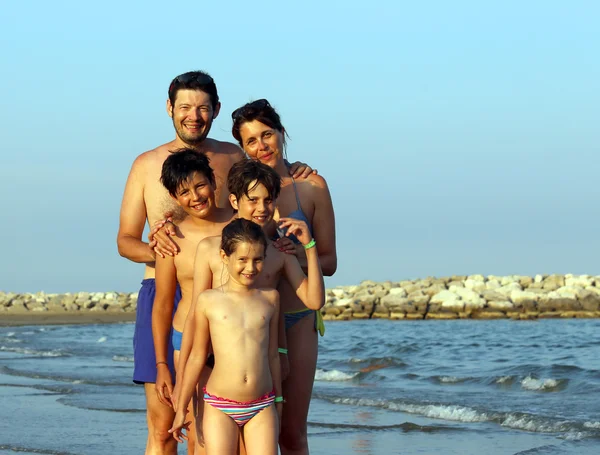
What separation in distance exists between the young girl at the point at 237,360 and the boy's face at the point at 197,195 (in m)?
0.31

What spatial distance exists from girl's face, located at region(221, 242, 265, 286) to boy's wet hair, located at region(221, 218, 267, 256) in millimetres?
18

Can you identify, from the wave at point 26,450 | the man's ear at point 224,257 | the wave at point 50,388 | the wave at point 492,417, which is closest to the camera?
the man's ear at point 224,257

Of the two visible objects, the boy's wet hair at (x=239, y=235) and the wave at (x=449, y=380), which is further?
the wave at (x=449, y=380)

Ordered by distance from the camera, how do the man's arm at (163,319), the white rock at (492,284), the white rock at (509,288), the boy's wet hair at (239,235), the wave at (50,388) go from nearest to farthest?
the boy's wet hair at (239,235)
the man's arm at (163,319)
the wave at (50,388)
the white rock at (509,288)
the white rock at (492,284)

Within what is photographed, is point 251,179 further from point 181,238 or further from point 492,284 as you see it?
point 492,284

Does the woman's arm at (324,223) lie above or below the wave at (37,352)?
above

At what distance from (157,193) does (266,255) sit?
0.86m

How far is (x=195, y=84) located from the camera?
4852mm

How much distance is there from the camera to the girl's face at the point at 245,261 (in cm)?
425

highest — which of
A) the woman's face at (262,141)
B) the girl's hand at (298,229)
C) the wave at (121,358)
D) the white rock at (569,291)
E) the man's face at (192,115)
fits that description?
the man's face at (192,115)

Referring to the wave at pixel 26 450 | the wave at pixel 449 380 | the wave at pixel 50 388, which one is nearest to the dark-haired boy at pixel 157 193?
the wave at pixel 26 450

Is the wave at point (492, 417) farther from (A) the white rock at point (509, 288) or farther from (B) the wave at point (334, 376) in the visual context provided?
(A) the white rock at point (509, 288)

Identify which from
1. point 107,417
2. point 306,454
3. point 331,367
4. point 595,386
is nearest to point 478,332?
point 331,367

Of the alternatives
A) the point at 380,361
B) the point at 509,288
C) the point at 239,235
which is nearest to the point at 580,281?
the point at 509,288
